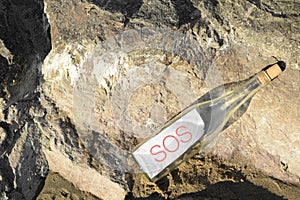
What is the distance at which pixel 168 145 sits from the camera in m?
2.17

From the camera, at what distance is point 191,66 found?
8.19ft

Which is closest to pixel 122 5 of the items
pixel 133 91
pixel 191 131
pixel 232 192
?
pixel 133 91

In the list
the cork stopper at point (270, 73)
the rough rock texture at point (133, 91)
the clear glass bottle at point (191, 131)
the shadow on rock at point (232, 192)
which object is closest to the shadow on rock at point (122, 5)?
the rough rock texture at point (133, 91)

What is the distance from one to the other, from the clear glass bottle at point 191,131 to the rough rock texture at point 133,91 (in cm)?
7

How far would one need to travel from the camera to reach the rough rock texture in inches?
94.0

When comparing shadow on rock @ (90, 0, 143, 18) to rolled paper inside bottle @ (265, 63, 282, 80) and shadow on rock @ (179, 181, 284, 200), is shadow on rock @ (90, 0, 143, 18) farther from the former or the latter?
shadow on rock @ (179, 181, 284, 200)

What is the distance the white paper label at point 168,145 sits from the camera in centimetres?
218

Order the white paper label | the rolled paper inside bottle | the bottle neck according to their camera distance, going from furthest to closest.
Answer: the bottle neck, the rolled paper inside bottle, the white paper label

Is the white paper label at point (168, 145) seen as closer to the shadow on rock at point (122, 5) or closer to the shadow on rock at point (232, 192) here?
the shadow on rock at point (232, 192)

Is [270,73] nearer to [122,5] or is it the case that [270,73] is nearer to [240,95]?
[240,95]

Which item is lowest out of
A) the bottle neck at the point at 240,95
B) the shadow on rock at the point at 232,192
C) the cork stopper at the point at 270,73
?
the shadow on rock at the point at 232,192

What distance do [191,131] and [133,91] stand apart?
501 millimetres

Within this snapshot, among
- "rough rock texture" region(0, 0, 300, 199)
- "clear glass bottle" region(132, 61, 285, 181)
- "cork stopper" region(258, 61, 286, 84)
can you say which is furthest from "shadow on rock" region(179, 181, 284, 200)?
"cork stopper" region(258, 61, 286, 84)

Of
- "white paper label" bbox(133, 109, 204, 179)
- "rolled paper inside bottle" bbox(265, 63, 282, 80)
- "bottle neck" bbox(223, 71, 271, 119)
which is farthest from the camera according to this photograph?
"bottle neck" bbox(223, 71, 271, 119)
